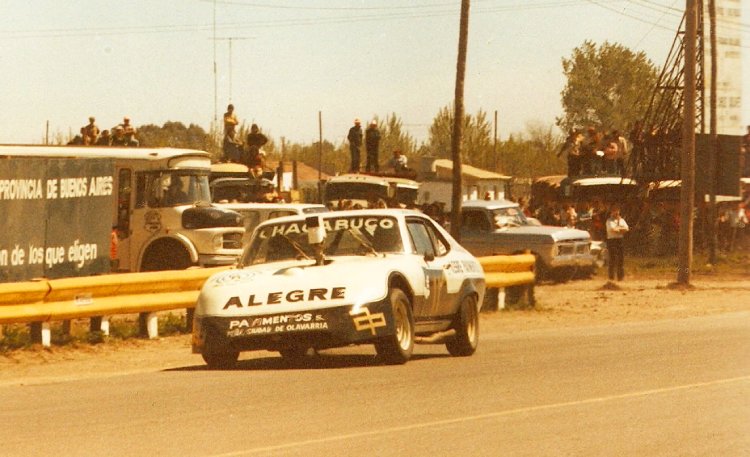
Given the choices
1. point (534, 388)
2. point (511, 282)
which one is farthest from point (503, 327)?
point (534, 388)

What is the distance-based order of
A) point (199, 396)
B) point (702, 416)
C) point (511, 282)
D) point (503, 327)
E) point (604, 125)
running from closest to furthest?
1. point (702, 416)
2. point (199, 396)
3. point (503, 327)
4. point (511, 282)
5. point (604, 125)

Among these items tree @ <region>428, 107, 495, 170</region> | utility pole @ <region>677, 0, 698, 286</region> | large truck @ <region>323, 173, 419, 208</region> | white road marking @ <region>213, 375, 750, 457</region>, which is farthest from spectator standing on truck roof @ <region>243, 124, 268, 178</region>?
tree @ <region>428, 107, 495, 170</region>

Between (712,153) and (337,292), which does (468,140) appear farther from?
(337,292)

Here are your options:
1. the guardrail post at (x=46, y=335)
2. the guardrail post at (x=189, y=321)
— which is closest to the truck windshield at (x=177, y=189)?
the guardrail post at (x=189, y=321)

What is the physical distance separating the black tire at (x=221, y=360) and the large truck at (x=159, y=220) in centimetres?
1221

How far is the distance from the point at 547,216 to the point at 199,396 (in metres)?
31.0

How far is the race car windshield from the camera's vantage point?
15000 millimetres

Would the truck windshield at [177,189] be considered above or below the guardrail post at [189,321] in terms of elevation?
above

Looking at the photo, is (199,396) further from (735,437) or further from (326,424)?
(735,437)

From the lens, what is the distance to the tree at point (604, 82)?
375ft

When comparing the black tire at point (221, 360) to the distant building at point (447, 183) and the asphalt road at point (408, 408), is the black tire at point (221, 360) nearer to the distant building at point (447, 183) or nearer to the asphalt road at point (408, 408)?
the asphalt road at point (408, 408)

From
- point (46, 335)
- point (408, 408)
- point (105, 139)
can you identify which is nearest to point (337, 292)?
point (408, 408)

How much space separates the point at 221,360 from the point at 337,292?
147cm

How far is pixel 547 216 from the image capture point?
4200cm
